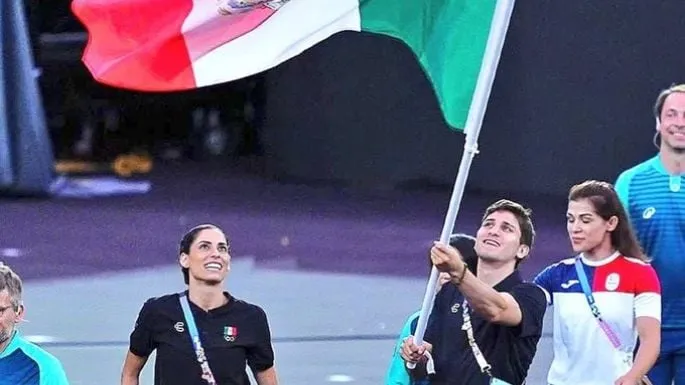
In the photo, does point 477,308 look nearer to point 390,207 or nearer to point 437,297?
point 437,297

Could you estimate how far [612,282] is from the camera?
5.55 m

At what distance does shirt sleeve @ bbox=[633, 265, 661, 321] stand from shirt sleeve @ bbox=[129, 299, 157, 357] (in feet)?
5.60

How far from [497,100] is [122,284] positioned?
20.9ft

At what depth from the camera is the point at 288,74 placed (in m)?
17.2

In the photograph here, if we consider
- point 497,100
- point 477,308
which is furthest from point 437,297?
point 497,100

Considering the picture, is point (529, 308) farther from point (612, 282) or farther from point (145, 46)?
point (145, 46)

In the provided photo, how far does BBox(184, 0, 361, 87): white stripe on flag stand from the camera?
199 inches

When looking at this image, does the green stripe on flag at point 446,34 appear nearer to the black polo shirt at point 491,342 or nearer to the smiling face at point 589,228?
the black polo shirt at point 491,342

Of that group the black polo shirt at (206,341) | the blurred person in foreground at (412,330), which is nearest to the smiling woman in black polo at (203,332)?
the black polo shirt at (206,341)

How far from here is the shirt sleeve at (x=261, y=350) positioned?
5461 millimetres

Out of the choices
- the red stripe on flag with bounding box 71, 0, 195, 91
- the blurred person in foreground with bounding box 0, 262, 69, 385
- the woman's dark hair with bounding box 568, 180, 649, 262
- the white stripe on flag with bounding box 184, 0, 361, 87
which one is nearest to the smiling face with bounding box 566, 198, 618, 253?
the woman's dark hair with bounding box 568, 180, 649, 262

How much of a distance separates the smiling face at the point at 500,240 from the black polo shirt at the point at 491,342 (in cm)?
8

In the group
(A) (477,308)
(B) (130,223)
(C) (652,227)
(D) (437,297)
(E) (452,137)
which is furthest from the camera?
(E) (452,137)

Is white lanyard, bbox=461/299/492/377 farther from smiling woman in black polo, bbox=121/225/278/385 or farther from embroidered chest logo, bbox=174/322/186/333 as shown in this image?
embroidered chest logo, bbox=174/322/186/333
